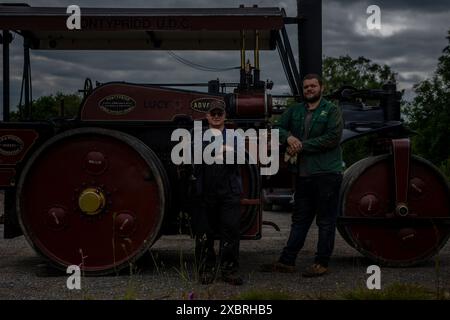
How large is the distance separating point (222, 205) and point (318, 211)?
901mm

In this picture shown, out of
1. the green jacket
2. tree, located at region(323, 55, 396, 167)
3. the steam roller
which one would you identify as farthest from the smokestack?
tree, located at region(323, 55, 396, 167)

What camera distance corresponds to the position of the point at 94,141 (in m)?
6.11

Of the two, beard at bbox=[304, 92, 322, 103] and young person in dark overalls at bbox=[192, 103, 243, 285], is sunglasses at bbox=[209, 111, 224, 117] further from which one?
beard at bbox=[304, 92, 322, 103]

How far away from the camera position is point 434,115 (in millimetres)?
36906

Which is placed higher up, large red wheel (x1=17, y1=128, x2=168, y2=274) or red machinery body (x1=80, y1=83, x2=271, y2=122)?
red machinery body (x1=80, y1=83, x2=271, y2=122)

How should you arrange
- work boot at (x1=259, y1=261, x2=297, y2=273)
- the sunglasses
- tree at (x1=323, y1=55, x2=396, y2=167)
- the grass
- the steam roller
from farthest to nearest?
tree at (x1=323, y1=55, x2=396, y2=167) → the steam roller → work boot at (x1=259, y1=261, x2=297, y2=273) → the sunglasses → the grass

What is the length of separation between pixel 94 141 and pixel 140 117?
0.50 meters

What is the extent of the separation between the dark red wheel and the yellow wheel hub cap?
7.58ft

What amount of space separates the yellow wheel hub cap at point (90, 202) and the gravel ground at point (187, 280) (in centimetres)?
59

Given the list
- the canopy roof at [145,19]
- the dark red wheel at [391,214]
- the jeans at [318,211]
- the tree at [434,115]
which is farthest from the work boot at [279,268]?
the tree at [434,115]

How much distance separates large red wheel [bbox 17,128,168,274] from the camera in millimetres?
5977

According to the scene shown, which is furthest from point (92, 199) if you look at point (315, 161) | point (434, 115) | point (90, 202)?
point (434, 115)

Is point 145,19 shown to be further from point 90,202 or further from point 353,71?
point 353,71

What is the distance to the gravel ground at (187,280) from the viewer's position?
5.11 meters
